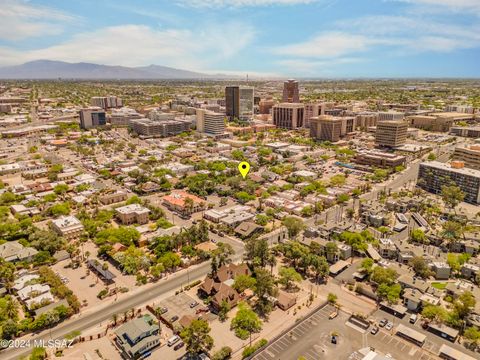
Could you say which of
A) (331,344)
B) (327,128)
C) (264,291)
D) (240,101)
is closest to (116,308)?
(264,291)

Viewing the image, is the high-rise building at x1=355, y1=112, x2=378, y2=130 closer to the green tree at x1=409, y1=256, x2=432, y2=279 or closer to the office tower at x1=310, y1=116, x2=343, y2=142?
the office tower at x1=310, y1=116, x2=343, y2=142

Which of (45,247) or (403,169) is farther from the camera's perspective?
(403,169)

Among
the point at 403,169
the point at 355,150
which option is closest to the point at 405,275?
the point at 403,169

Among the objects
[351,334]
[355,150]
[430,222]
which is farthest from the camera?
[355,150]

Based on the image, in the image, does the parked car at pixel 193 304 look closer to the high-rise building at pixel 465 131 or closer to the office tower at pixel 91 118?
the office tower at pixel 91 118

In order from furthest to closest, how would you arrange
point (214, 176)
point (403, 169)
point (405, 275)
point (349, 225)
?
point (403, 169)
point (214, 176)
point (349, 225)
point (405, 275)

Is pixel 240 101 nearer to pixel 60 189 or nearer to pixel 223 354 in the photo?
pixel 60 189

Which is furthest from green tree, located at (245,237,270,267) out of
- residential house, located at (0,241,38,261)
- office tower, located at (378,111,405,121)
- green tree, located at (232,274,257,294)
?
office tower, located at (378,111,405,121)

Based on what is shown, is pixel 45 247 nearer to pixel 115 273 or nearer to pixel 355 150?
pixel 115 273
